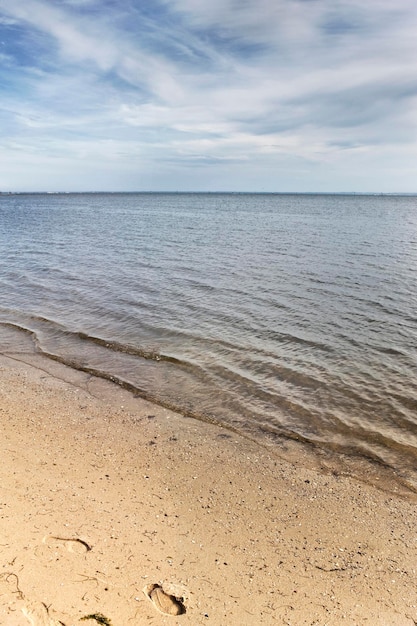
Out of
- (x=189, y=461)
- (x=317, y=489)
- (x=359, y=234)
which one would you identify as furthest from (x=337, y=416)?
(x=359, y=234)

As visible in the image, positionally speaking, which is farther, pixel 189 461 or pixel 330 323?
pixel 330 323

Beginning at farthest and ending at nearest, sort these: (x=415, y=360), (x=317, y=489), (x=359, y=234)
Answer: (x=359, y=234)
(x=415, y=360)
(x=317, y=489)

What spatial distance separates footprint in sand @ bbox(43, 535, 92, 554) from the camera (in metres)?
5.22

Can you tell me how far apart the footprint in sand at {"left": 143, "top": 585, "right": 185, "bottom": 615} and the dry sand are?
21 millimetres

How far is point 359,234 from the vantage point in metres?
44.6

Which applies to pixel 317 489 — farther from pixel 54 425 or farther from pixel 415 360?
pixel 415 360

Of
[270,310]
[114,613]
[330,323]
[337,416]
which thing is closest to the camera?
[114,613]

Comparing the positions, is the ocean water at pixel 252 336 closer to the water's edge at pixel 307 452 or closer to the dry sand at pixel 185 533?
the water's edge at pixel 307 452

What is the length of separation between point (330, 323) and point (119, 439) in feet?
32.2

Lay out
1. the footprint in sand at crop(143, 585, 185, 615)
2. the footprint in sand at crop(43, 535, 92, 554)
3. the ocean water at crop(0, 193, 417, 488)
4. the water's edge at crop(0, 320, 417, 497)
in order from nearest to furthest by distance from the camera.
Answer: the footprint in sand at crop(143, 585, 185, 615)
the footprint in sand at crop(43, 535, 92, 554)
the water's edge at crop(0, 320, 417, 497)
the ocean water at crop(0, 193, 417, 488)

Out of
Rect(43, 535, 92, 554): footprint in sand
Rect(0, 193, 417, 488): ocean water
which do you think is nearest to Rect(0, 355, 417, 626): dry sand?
Rect(43, 535, 92, 554): footprint in sand

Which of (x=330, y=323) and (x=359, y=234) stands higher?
(x=359, y=234)

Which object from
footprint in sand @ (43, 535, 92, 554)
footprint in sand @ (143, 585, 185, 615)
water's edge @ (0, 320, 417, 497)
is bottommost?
water's edge @ (0, 320, 417, 497)

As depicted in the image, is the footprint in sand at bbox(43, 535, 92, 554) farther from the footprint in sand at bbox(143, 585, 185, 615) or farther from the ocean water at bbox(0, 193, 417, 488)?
the ocean water at bbox(0, 193, 417, 488)
